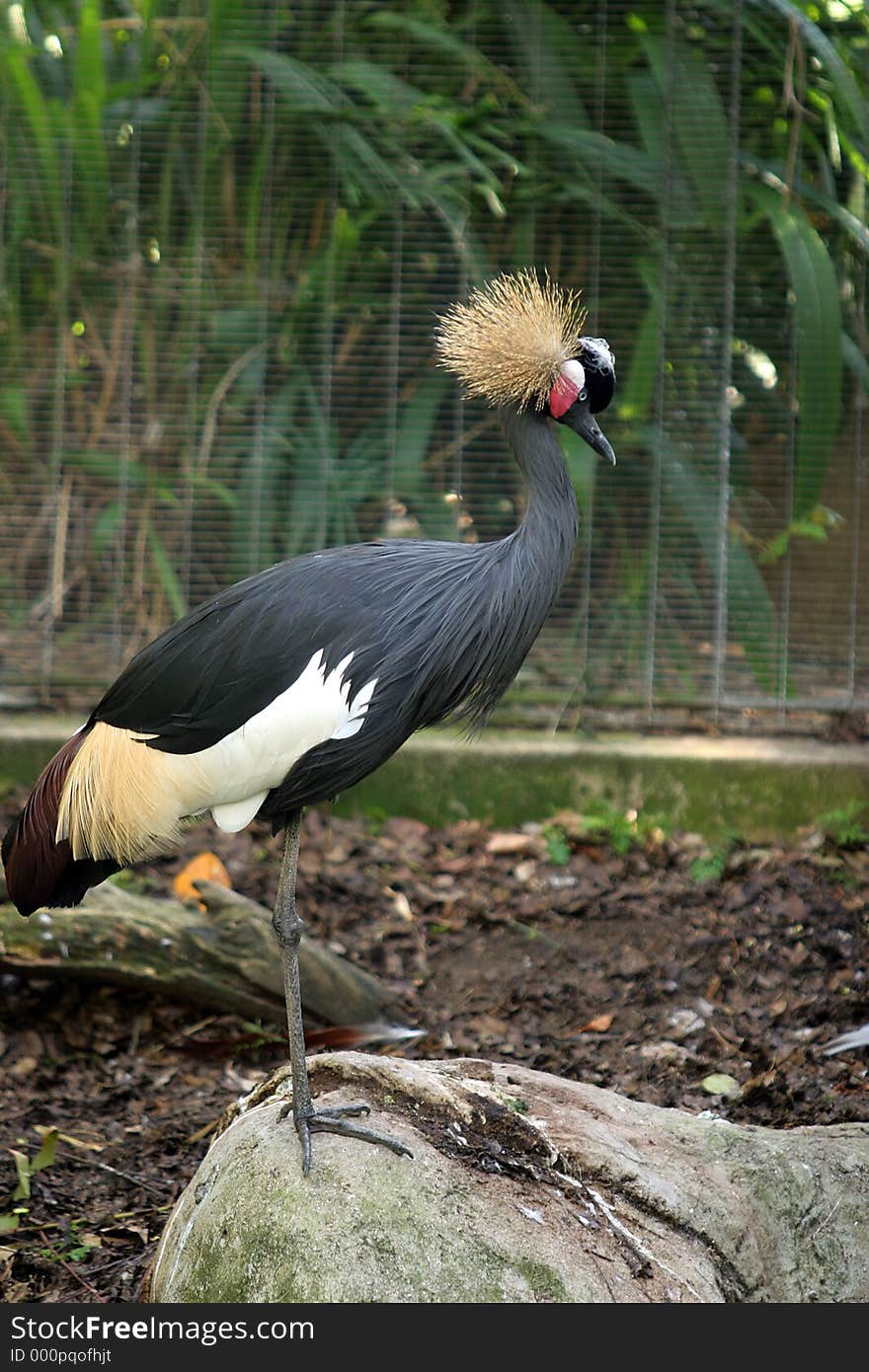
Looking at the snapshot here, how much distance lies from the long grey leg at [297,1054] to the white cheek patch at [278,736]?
5.6 inches

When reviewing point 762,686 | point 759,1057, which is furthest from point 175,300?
point 759,1057

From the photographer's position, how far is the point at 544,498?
302 cm

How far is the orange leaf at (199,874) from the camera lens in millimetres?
4727

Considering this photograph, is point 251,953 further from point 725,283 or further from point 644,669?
point 725,283

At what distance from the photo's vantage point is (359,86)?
5426 millimetres

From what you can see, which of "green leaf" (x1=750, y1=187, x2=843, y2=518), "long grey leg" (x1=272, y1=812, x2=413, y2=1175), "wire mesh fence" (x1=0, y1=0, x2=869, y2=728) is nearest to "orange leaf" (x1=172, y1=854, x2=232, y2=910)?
"wire mesh fence" (x1=0, y1=0, x2=869, y2=728)

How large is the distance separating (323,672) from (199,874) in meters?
2.15

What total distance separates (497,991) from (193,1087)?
3.21 ft

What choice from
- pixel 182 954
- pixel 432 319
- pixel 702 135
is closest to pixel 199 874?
pixel 182 954

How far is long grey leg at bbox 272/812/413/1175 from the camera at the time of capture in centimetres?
271

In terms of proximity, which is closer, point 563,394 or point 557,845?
point 563,394

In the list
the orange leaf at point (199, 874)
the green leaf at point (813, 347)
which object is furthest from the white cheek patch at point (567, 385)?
the green leaf at point (813, 347)

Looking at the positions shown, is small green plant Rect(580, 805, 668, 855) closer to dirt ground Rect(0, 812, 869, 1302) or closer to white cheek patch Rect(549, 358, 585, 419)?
dirt ground Rect(0, 812, 869, 1302)

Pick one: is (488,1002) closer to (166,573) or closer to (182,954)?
(182,954)
